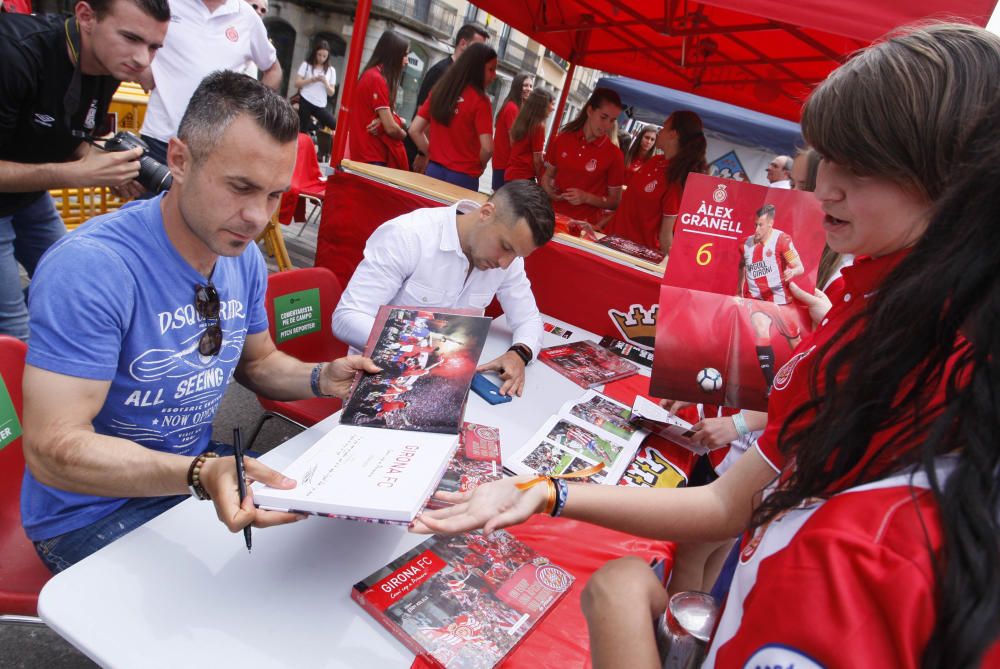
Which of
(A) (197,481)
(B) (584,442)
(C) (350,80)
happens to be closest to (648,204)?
(C) (350,80)

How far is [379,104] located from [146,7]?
3063 mm

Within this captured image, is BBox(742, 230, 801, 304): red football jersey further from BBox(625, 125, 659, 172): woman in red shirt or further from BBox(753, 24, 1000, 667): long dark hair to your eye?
BBox(625, 125, 659, 172): woman in red shirt

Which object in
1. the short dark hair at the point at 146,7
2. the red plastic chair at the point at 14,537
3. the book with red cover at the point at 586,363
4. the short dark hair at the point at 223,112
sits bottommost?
the red plastic chair at the point at 14,537

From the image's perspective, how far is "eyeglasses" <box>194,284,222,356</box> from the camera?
131cm

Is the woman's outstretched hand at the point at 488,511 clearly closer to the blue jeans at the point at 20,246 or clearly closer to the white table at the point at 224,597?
the white table at the point at 224,597

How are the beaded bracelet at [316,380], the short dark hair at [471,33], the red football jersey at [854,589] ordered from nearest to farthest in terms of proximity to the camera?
the red football jersey at [854,589], the beaded bracelet at [316,380], the short dark hair at [471,33]

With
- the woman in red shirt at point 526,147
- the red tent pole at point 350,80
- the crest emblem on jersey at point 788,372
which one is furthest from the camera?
the woman in red shirt at point 526,147

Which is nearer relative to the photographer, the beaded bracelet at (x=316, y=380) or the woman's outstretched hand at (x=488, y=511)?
the woman's outstretched hand at (x=488, y=511)

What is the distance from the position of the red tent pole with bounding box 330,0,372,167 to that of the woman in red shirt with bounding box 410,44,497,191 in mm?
1086

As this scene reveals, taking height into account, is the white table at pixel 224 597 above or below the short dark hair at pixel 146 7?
below

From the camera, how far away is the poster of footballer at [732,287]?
147 cm

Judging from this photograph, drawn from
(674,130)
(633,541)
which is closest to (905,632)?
(633,541)

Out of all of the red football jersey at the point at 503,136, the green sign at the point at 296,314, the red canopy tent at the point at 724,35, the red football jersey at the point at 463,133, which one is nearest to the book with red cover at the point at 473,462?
the green sign at the point at 296,314

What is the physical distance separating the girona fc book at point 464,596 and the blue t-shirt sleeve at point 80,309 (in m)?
0.70
